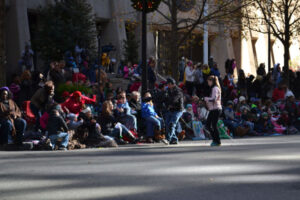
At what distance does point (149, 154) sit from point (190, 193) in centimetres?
526

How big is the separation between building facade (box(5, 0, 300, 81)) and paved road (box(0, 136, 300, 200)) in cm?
1120

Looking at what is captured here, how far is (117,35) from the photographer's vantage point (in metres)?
37.3

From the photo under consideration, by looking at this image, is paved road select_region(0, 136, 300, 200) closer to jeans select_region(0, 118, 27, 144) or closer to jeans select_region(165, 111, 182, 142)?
jeans select_region(0, 118, 27, 144)

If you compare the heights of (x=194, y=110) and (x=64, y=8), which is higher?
(x=64, y=8)

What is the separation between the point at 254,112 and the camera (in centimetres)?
2208

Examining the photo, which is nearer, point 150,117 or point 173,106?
point 173,106

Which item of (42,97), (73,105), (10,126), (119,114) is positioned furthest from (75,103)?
(10,126)

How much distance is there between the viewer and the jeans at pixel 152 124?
16.7 metres

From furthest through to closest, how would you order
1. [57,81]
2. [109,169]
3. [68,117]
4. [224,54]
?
[224,54], [57,81], [68,117], [109,169]

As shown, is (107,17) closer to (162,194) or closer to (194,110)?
(194,110)

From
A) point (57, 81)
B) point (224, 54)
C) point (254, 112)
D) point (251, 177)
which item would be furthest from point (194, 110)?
point (224, 54)

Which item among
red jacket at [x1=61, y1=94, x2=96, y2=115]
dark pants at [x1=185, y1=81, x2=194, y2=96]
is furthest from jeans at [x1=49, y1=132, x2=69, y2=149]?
dark pants at [x1=185, y1=81, x2=194, y2=96]

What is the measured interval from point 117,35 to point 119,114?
20.6m

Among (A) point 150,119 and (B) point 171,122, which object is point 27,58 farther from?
(B) point 171,122
